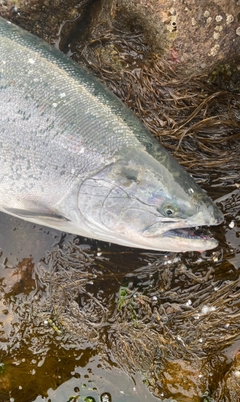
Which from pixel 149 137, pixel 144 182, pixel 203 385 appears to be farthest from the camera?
pixel 203 385

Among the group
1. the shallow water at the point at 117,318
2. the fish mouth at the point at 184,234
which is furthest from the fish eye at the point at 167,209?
the shallow water at the point at 117,318

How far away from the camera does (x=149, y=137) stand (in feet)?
9.64

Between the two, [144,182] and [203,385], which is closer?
[144,182]

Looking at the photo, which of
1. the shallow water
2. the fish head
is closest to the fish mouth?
the fish head

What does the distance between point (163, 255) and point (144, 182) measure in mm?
1126

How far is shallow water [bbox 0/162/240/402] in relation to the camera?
11.4 ft

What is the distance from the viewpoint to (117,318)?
3611 mm

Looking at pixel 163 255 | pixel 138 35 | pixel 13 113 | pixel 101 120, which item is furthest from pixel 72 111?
pixel 163 255

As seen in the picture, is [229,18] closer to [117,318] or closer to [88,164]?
[88,164]

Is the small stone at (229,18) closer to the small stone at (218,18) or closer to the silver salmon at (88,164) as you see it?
the small stone at (218,18)

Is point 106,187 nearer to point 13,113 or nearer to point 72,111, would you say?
point 72,111

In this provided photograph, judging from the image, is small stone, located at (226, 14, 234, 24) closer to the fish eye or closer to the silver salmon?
the silver salmon

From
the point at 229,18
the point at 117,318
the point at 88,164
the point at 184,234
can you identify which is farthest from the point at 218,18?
the point at 117,318

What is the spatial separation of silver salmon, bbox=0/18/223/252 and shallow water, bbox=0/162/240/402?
80cm
